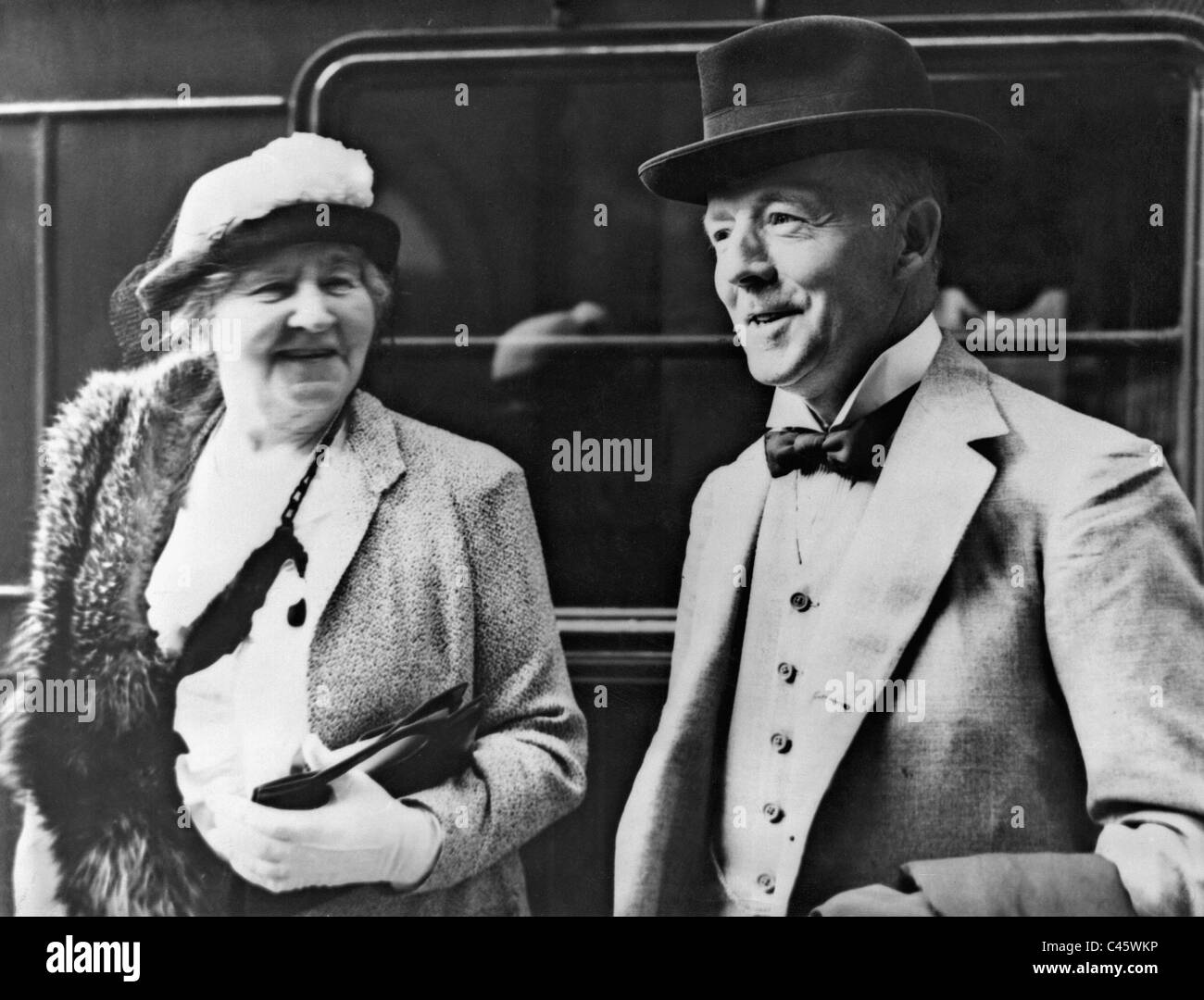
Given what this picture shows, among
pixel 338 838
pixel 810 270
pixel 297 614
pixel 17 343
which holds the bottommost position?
pixel 338 838

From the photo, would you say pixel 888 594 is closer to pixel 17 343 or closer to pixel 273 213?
pixel 273 213

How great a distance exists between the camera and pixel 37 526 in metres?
3.02

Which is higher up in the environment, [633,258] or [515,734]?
[633,258]

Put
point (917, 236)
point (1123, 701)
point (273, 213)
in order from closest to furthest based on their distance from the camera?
1. point (1123, 701)
2. point (917, 236)
3. point (273, 213)

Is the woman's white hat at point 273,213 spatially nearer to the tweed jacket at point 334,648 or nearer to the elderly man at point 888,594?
the tweed jacket at point 334,648

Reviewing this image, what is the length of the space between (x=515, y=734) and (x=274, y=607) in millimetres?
568

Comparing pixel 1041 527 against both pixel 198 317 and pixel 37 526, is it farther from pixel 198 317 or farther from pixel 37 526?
pixel 37 526

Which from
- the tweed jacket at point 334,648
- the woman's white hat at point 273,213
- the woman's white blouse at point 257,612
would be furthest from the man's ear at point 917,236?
the woman's white blouse at point 257,612

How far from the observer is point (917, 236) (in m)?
2.80

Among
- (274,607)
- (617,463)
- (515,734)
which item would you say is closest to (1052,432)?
Answer: (617,463)

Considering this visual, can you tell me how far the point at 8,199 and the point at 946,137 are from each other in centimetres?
201
